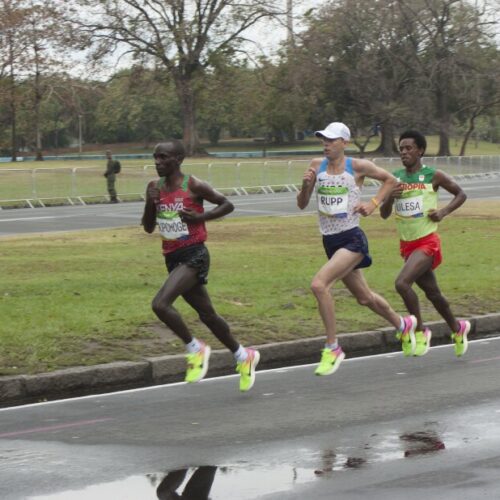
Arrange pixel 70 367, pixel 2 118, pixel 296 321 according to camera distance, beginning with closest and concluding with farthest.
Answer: pixel 70 367, pixel 296 321, pixel 2 118

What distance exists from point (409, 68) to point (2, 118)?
32.9m

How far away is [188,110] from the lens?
7056 cm

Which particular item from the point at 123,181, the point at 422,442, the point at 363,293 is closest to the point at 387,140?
the point at 123,181

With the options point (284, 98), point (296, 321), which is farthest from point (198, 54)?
point (296, 321)

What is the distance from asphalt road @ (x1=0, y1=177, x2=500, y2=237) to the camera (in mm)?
27828

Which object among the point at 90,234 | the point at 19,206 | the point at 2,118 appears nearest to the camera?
the point at 90,234

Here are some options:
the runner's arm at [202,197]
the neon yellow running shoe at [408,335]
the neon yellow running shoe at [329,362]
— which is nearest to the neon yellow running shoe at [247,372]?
the neon yellow running shoe at [329,362]

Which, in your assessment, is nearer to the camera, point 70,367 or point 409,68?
point 70,367

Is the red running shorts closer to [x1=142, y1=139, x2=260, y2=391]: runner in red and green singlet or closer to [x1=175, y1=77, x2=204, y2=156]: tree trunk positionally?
[x1=142, y1=139, x2=260, y2=391]: runner in red and green singlet

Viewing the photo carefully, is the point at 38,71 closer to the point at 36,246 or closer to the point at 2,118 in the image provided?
the point at 2,118

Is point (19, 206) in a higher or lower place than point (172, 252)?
lower

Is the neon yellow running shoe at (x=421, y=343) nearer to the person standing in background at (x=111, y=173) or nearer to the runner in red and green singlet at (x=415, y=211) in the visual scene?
the runner in red and green singlet at (x=415, y=211)

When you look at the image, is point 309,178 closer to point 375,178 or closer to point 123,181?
point 375,178

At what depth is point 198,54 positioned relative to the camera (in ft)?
224
